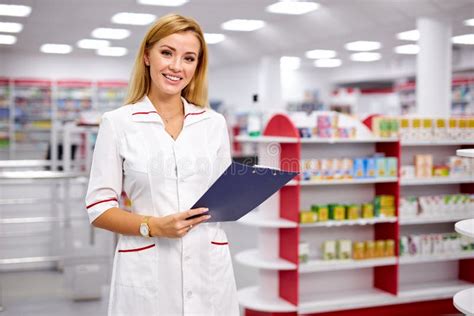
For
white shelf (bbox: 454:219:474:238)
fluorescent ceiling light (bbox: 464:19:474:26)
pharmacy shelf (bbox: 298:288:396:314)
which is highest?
fluorescent ceiling light (bbox: 464:19:474:26)

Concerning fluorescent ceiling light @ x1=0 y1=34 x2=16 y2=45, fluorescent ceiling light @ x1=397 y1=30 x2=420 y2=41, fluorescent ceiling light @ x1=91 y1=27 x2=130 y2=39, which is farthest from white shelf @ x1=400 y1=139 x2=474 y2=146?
fluorescent ceiling light @ x1=0 y1=34 x2=16 y2=45

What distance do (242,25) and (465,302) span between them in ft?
29.0

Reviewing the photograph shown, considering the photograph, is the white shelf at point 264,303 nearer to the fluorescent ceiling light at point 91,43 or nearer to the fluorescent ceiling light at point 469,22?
the fluorescent ceiling light at point 469,22

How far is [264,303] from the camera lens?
14.9 feet

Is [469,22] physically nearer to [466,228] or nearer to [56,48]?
[466,228]

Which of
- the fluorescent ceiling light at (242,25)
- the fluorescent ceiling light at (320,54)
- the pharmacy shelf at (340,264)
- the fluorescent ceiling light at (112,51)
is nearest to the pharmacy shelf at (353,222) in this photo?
the pharmacy shelf at (340,264)

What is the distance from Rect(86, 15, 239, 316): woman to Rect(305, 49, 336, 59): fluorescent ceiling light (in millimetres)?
12035

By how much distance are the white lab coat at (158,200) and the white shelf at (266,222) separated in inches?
103

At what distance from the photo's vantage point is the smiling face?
1.66 m

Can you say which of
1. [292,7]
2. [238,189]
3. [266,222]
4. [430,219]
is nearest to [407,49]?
[292,7]

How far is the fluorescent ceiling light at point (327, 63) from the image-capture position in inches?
627

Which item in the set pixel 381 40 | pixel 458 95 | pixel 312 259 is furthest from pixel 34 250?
pixel 458 95

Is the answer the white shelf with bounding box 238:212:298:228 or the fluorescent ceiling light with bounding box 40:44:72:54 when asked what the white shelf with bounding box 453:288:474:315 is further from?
the fluorescent ceiling light with bounding box 40:44:72:54

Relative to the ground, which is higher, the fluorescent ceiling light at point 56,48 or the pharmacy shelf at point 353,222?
the fluorescent ceiling light at point 56,48
